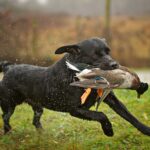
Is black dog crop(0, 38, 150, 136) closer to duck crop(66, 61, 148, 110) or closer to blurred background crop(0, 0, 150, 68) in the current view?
duck crop(66, 61, 148, 110)

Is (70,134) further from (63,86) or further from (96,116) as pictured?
(96,116)

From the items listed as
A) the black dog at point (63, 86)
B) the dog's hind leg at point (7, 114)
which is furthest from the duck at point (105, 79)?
the dog's hind leg at point (7, 114)

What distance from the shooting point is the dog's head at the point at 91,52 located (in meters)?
7.13

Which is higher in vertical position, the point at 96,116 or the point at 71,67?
the point at 71,67

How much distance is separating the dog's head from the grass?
1204 millimetres

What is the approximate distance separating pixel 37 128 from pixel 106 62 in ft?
7.84

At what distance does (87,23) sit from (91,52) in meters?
18.6

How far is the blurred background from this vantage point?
22.8 m

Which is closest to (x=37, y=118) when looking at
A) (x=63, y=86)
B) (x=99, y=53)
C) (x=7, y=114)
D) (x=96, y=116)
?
(x=7, y=114)

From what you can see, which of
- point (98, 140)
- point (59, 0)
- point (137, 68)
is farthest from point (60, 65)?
point (59, 0)

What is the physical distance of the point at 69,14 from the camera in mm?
26000

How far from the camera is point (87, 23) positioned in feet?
84.2

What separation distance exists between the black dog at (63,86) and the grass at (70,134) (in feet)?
1.47

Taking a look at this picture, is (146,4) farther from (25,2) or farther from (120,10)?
(25,2)
